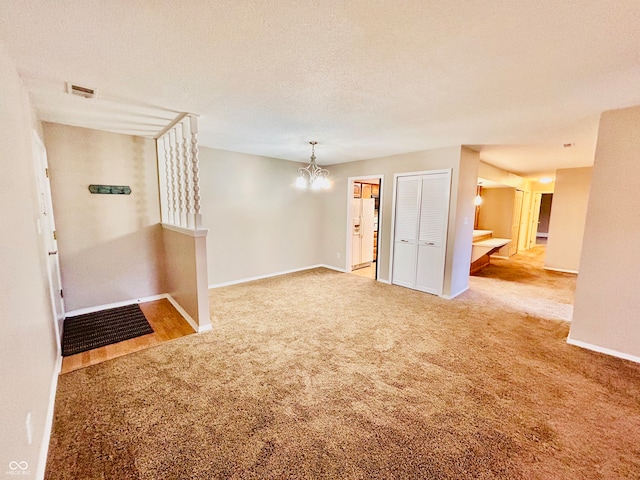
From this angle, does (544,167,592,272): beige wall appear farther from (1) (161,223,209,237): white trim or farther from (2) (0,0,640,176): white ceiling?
(1) (161,223,209,237): white trim

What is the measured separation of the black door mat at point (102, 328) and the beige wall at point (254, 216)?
1421 millimetres

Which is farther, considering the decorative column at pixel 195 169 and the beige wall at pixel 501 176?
the beige wall at pixel 501 176

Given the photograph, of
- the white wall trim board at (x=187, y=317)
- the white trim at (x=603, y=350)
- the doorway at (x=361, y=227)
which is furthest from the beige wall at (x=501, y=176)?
the white wall trim board at (x=187, y=317)

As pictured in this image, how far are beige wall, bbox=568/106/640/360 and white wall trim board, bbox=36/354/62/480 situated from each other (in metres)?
4.64

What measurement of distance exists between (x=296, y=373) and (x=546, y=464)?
1777mm

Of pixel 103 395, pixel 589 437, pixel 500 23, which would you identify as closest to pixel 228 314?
pixel 103 395

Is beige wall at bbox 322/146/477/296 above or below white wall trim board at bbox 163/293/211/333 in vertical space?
above

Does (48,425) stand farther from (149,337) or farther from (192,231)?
(192,231)

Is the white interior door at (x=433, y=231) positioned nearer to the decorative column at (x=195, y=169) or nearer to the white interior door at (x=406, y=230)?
the white interior door at (x=406, y=230)

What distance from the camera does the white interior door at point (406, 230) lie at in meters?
4.68

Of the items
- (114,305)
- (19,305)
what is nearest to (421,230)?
(19,305)

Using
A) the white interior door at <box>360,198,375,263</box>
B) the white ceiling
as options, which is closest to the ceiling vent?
the white ceiling

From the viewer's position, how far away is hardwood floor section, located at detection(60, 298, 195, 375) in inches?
101

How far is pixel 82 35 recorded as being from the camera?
1.53 metres
